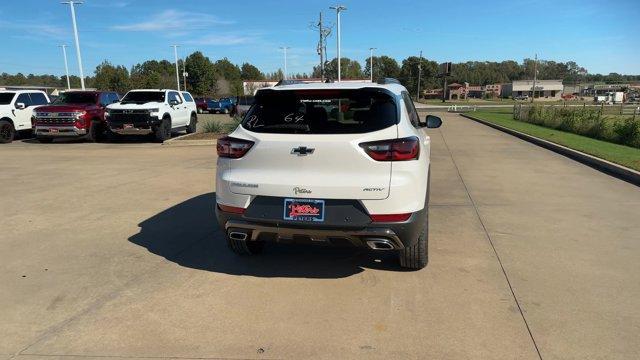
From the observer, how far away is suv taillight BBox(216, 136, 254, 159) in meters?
4.15

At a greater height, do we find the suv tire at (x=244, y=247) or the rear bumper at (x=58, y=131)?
the rear bumper at (x=58, y=131)

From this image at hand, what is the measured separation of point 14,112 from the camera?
17969 mm

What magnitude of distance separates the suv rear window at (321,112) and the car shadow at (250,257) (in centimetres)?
143

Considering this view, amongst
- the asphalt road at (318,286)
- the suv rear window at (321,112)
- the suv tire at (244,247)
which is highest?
the suv rear window at (321,112)

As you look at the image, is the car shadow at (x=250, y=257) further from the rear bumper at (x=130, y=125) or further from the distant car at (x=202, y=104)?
the distant car at (x=202, y=104)

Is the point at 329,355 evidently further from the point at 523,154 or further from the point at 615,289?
the point at 523,154

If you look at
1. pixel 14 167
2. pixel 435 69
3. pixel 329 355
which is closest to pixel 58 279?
pixel 329 355

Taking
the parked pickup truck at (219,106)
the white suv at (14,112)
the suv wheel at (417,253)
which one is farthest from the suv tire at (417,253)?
the parked pickup truck at (219,106)

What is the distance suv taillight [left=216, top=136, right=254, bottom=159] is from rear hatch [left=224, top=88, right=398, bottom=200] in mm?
43

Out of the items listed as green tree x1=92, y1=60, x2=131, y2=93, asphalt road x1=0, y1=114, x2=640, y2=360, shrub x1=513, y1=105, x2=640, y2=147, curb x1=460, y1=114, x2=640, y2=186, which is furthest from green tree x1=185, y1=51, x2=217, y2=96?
asphalt road x1=0, y1=114, x2=640, y2=360

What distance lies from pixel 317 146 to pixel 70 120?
50.4 ft

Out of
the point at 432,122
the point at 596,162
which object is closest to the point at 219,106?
the point at 596,162

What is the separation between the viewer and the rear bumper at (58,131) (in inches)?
653

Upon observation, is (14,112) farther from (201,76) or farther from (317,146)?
(201,76)
